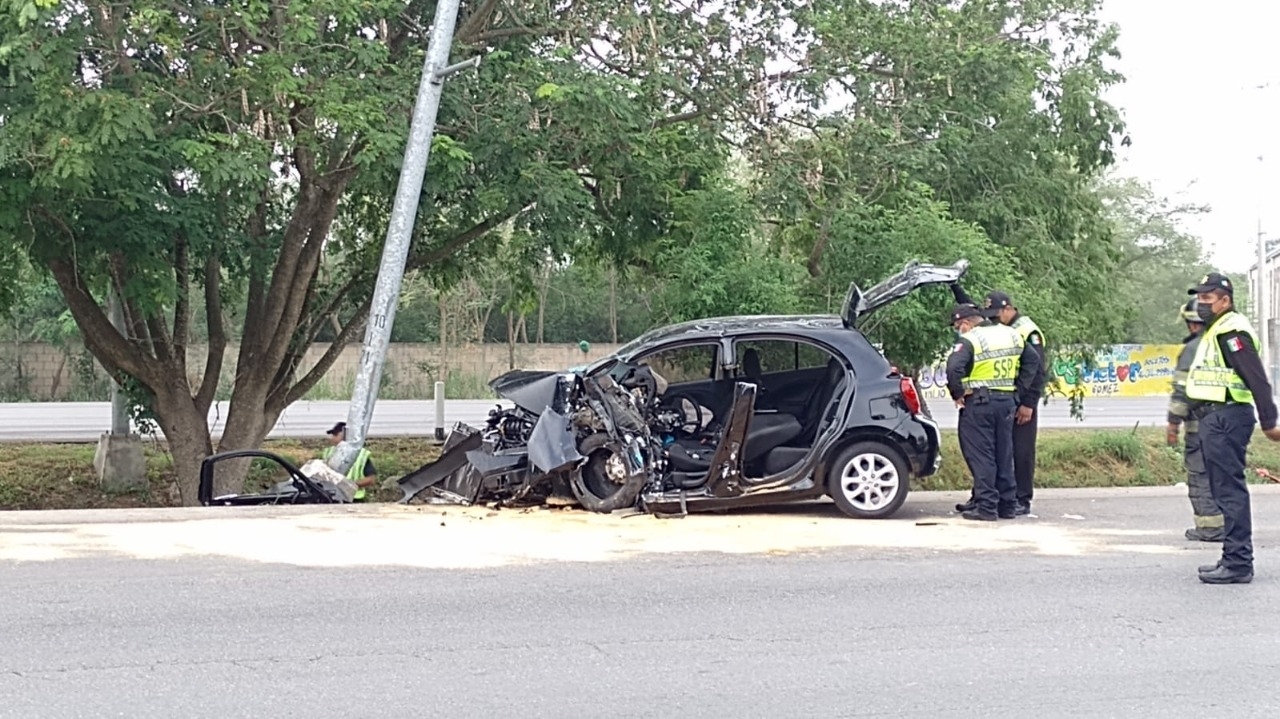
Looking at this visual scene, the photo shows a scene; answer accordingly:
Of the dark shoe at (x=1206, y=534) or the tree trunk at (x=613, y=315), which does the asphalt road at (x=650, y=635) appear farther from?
the tree trunk at (x=613, y=315)

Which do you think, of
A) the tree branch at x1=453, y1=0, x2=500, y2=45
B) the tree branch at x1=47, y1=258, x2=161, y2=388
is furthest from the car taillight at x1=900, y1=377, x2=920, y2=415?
the tree branch at x1=47, y1=258, x2=161, y2=388

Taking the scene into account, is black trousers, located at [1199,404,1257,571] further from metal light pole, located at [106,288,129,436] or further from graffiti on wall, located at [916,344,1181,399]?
graffiti on wall, located at [916,344,1181,399]

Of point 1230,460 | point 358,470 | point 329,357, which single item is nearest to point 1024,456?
point 1230,460

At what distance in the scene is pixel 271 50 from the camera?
1172 cm

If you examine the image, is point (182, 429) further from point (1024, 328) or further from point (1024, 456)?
point (1024, 328)

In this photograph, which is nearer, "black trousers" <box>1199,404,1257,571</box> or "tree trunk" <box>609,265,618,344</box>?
"black trousers" <box>1199,404,1257,571</box>

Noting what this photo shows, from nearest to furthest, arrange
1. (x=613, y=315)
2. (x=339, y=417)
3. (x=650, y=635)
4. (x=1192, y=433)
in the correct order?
(x=650, y=635)
(x=1192, y=433)
(x=339, y=417)
(x=613, y=315)

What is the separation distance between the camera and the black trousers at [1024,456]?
10258 millimetres

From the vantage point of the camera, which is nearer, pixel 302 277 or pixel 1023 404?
pixel 1023 404

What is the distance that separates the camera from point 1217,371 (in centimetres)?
745

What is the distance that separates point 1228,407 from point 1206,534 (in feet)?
5.74

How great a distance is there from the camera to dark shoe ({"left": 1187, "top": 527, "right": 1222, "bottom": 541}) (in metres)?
8.75

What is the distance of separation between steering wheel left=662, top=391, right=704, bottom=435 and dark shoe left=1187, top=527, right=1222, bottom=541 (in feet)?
12.0

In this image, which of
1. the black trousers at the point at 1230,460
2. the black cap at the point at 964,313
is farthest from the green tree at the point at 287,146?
the black trousers at the point at 1230,460
